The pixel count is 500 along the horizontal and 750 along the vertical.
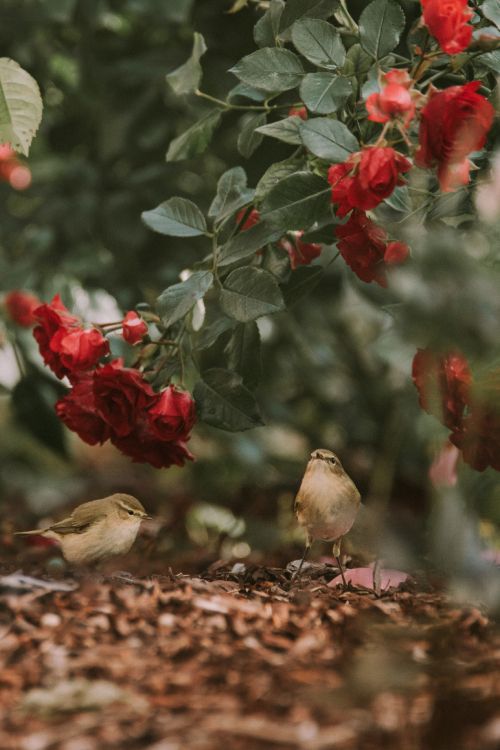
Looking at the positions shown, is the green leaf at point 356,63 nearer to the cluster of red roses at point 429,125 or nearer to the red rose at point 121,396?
the cluster of red roses at point 429,125

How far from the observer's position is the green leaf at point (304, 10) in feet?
→ 3.52

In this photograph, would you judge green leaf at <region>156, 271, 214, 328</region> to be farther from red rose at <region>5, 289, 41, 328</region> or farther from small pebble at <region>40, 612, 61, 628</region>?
red rose at <region>5, 289, 41, 328</region>

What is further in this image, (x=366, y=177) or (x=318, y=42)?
(x=318, y=42)

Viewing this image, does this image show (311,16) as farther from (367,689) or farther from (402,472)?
(402,472)

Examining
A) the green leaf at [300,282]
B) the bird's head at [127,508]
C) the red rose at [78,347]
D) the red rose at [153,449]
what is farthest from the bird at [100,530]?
the green leaf at [300,282]

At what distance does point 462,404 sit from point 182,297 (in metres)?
0.33

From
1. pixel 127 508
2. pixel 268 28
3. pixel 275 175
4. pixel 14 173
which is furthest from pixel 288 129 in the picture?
pixel 14 173

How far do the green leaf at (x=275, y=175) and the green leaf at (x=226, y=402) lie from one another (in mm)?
206

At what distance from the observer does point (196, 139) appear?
1191 millimetres

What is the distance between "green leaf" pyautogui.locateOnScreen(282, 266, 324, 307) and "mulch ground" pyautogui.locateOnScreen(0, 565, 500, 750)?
0.36m

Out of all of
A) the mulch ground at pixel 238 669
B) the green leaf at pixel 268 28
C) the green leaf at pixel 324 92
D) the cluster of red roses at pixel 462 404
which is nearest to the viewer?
the mulch ground at pixel 238 669

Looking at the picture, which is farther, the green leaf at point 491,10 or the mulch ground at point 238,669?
the green leaf at point 491,10

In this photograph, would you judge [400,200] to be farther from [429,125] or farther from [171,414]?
[171,414]

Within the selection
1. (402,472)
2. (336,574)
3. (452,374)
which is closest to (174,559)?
(336,574)
